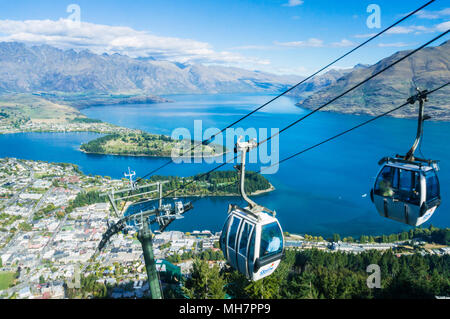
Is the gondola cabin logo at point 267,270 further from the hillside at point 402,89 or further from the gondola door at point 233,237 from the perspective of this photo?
the hillside at point 402,89

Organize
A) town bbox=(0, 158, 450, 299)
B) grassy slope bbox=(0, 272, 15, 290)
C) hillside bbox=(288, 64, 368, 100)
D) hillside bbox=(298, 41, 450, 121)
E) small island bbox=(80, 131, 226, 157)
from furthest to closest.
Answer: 1. hillside bbox=(288, 64, 368, 100)
2. hillside bbox=(298, 41, 450, 121)
3. small island bbox=(80, 131, 226, 157)
4. grassy slope bbox=(0, 272, 15, 290)
5. town bbox=(0, 158, 450, 299)

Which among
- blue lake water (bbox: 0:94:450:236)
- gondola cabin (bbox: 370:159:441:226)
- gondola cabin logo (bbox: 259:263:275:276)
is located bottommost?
blue lake water (bbox: 0:94:450:236)

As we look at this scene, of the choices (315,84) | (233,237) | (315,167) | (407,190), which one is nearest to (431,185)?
(407,190)

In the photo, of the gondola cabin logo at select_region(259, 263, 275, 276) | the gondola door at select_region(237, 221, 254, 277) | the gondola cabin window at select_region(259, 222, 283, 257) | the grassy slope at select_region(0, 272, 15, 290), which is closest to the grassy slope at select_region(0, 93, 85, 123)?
the grassy slope at select_region(0, 272, 15, 290)

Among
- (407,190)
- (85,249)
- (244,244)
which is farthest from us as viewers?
(85,249)

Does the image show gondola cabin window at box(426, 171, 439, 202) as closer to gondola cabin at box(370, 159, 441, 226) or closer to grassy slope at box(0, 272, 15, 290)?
gondola cabin at box(370, 159, 441, 226)

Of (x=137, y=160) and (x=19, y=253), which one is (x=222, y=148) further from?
(x=19, y=253)

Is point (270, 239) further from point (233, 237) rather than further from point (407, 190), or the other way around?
point (407, 190)
